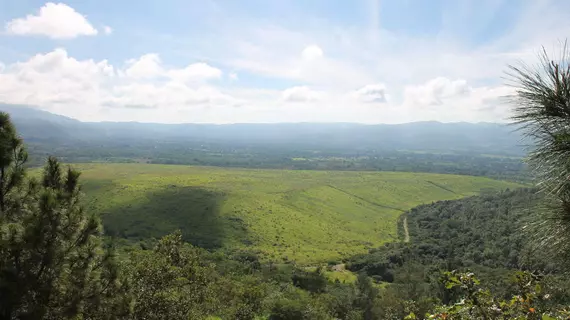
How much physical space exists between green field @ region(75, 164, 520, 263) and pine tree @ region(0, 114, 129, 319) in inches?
2692

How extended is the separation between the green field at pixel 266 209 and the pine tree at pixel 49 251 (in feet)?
224

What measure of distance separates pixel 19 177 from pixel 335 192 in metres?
129

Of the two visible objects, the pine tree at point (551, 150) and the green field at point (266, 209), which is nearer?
the pine tree at point (551, 150)

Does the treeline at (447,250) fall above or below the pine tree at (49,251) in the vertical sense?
below

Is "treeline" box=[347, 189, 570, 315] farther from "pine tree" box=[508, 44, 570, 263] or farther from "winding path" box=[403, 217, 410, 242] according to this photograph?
"pine tree" box=[508, 44, 570, 263]

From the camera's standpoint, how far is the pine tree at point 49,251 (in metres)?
7.66

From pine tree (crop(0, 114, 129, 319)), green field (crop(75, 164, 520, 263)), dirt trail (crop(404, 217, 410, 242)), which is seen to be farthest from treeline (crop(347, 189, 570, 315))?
pine tree (crop(0, 114, 129, 319))

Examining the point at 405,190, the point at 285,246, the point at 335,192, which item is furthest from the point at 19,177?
the point at 405,190

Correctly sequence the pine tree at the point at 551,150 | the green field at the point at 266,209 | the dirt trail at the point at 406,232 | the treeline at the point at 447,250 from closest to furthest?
the pine tree at the point at 551,150 → the treeline at the point at 447,250 → the green field at the point at 266,209 → the dirt trail at the point at 406,232

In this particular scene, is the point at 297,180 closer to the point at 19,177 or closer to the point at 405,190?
the point at 405,190

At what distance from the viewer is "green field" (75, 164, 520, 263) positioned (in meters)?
85.1

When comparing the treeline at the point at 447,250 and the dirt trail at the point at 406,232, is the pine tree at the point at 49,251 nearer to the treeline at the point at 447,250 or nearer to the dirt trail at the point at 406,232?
the treeline at the point at 447,250

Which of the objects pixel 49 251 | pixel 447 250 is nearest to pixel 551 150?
pixel 49 251

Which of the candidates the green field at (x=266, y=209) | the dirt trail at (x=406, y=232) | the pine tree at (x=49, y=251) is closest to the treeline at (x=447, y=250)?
the dirt trail at (x=406, y=232)
